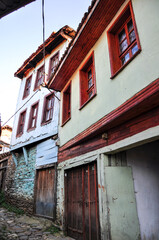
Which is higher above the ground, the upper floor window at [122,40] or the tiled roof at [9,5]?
the upper floor window at [122,40]

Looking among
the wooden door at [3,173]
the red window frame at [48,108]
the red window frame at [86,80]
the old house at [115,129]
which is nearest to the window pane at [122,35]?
the old house at [115,129]

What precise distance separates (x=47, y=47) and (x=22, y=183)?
25.4ft

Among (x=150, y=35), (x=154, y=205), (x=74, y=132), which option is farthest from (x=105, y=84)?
(x=154, y=205)

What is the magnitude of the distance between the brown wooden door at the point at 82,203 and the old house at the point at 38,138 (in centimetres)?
112

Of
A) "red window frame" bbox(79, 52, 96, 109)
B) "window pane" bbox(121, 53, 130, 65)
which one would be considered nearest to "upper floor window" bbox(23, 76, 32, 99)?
"red window frame" bbox(79, 52, 96, 109)

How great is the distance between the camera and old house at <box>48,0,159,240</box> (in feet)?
9.49

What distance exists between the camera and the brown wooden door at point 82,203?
155 inches

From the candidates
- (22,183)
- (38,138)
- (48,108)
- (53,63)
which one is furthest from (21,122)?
(53,63)

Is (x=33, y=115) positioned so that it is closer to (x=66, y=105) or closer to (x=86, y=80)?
(x=66, y=105)

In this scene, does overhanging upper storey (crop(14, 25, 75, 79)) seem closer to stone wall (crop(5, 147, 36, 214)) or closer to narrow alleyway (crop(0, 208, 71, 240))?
stone wall (crop(5, 147, 36, 214))

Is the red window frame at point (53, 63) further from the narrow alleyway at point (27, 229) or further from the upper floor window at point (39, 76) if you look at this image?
the narrow alleyway at point (27, 229)

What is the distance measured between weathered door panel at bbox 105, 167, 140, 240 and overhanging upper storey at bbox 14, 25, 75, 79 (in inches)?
299

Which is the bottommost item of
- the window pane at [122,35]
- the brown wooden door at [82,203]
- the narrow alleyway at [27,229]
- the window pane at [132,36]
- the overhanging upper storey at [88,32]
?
the narrow alleyway at [27,229]

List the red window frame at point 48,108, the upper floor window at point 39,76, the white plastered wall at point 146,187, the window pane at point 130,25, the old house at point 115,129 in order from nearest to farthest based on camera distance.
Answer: the old house at point 115,129 → the white plastered wall at point 146,187 → the window pane at point 130,25 → the red window frame at point 48,108 → the upper floor window at point 39,76
